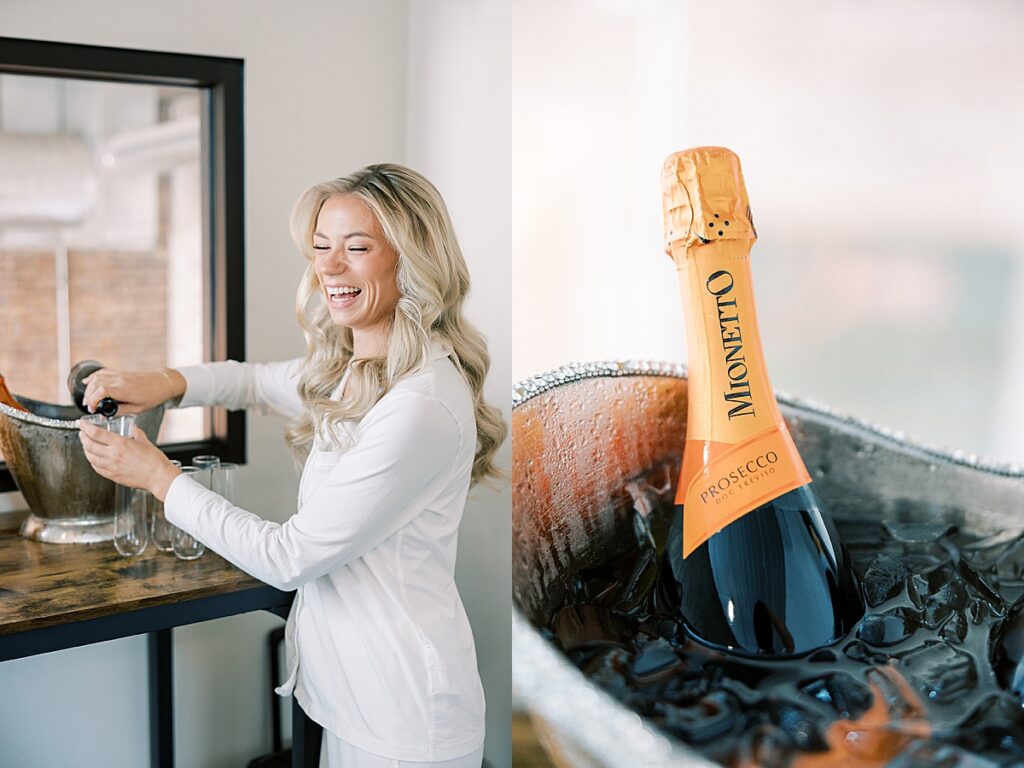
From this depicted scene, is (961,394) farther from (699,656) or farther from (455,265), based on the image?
(455,265)

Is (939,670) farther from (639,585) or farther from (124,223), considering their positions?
(124,223)

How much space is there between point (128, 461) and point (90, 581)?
0.65 feet

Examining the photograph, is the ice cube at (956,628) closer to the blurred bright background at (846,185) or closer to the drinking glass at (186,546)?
the blurred bright background at (846,185)

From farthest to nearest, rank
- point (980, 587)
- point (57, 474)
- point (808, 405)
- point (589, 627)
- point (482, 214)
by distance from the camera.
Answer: point (482, 214) → point (57, 474) → point (589, 627) → point (808, 405) → point (980, 587)

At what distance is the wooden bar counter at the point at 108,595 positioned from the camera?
1.26m

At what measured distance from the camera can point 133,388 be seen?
1.56 m

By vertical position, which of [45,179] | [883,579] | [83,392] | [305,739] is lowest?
[305,739]

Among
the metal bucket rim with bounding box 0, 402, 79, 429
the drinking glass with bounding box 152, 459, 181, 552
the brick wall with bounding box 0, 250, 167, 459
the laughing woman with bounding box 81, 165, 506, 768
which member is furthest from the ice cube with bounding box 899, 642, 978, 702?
the brick wall with bounding box 0, 250, 167, 459

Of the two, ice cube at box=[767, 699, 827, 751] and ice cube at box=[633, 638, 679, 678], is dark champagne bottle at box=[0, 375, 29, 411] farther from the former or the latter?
ice cube at box=[767, 699, 827, 751]

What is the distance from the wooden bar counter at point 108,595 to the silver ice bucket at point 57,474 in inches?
1.2

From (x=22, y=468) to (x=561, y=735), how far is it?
0.99 m

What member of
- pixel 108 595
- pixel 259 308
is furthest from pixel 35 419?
pixel 259 308

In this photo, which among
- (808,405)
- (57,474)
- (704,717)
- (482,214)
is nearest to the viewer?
(808,405)

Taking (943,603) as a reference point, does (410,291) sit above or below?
above
